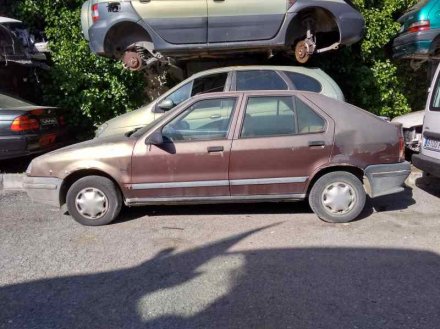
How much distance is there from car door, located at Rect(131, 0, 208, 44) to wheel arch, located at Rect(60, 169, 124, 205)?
2.95m

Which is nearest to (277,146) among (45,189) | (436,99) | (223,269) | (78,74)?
(223,269)

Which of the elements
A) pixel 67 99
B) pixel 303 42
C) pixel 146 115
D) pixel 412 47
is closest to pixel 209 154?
pixel 146 115

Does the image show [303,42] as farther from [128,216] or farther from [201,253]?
[201,253]

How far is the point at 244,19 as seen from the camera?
7.70 m

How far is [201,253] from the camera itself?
481cm

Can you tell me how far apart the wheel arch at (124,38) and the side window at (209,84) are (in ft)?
4.10

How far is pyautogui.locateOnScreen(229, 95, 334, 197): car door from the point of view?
5531mm

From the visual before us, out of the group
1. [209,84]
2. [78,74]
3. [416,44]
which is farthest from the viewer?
[78,74]

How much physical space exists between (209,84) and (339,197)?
275 cm

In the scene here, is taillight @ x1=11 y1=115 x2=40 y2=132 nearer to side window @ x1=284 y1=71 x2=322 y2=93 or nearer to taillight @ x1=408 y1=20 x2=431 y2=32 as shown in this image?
side window @ x1=284 y1=71 x2=322 y2=93

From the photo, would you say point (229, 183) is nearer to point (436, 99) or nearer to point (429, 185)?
point (436, 99)

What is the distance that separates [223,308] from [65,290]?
1303mm

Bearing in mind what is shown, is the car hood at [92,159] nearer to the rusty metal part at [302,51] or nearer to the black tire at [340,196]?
the black tire at [340,196]

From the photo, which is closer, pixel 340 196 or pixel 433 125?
pixel 340 196
